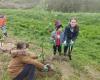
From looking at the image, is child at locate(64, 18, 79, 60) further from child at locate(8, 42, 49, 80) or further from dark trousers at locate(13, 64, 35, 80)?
dark trousers at locate(13, 64, 35, 80)

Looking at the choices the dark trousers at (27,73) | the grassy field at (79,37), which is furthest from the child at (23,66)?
the grassy field at (79,37)

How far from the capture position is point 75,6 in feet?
86.4

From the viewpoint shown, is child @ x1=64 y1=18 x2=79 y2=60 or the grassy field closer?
child @ x1=64 y1=18 x2=79 y2=60

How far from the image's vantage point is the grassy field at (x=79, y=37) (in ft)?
36.0

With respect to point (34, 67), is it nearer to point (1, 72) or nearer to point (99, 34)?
point (1, 72)

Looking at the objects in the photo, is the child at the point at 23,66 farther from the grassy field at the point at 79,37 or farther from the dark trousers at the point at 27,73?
the grassy field at the point at 79,37

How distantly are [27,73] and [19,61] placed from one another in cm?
32

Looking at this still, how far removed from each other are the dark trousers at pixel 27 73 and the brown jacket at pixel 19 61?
81 mm

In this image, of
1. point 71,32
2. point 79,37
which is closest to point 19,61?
point 71,32

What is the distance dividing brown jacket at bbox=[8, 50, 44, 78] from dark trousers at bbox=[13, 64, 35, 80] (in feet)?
0.26

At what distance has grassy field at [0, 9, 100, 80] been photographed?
1097cm

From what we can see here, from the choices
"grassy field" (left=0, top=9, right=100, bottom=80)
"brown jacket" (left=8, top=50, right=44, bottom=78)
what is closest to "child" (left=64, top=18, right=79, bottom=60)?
"grassy field" (left=0, top=9, right=100, bottom=80)

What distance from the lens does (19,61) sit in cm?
807

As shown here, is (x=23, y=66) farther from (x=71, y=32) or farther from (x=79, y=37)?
(x=79, y=37)
